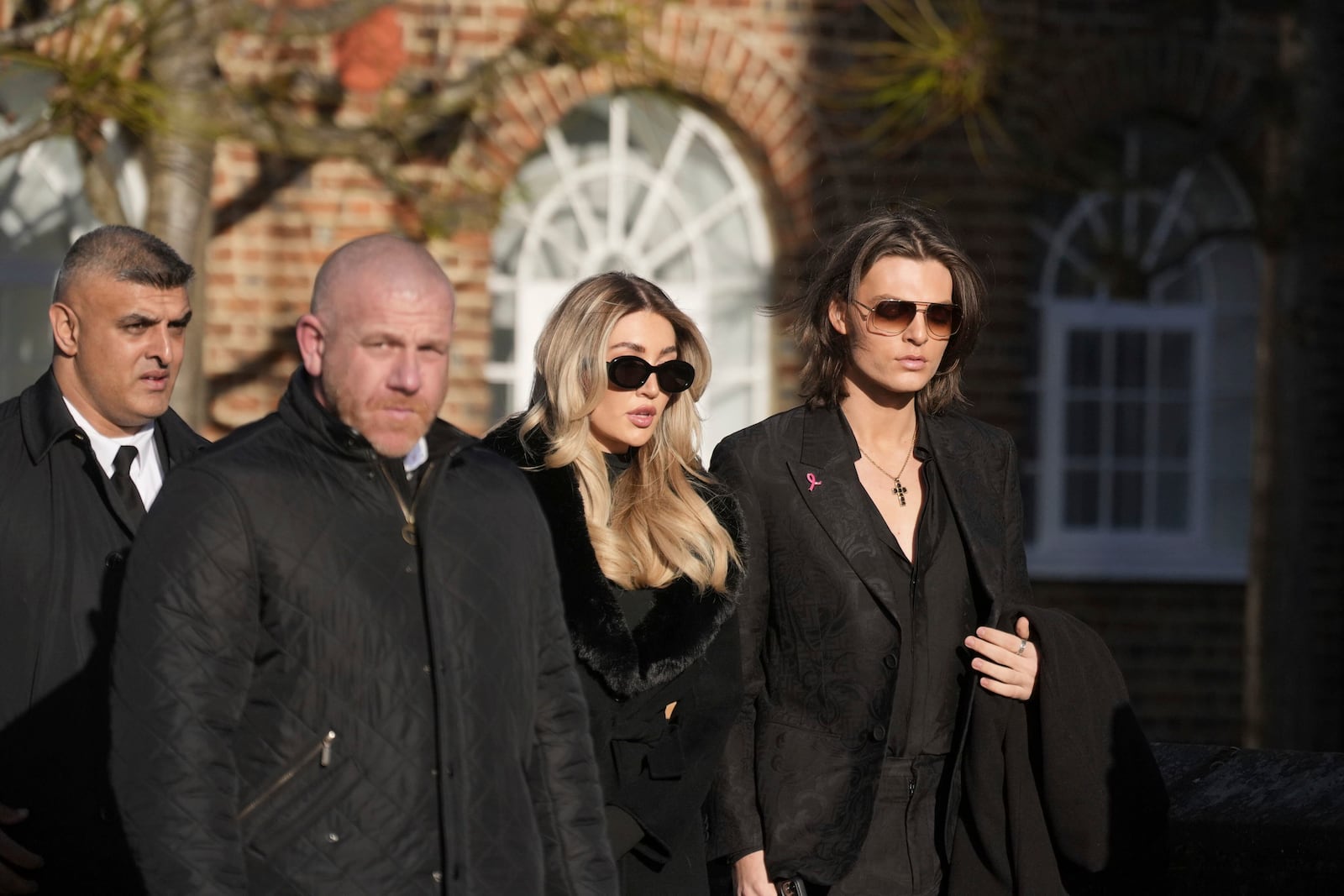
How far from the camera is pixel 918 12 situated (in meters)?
8.33

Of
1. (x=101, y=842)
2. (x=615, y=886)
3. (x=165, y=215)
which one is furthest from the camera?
(x=165, y=215)

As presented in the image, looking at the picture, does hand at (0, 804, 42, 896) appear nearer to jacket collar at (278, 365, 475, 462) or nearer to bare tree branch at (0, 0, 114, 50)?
jacket collar at (278, 365, 475, 462)

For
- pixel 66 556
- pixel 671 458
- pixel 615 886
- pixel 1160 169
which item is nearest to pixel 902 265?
pixel 671 458

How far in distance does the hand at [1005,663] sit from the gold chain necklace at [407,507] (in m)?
1.31

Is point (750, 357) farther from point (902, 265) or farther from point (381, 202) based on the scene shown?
point (902, 265)

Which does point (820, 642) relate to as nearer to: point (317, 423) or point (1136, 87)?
point (317, 423)

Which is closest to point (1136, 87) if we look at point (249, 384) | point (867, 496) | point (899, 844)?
point (249, 384)

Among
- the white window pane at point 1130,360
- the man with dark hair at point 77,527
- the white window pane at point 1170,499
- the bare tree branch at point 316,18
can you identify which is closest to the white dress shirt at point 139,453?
the man with dark hair at point 77,527

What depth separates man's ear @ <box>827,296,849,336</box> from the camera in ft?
12.2

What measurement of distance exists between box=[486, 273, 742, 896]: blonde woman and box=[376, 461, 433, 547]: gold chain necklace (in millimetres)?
773

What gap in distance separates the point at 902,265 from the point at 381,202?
184 inches

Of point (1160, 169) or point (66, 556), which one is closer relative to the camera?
point (66, 556)

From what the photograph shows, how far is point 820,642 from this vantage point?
3.53 m

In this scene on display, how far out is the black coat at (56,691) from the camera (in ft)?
10.8
